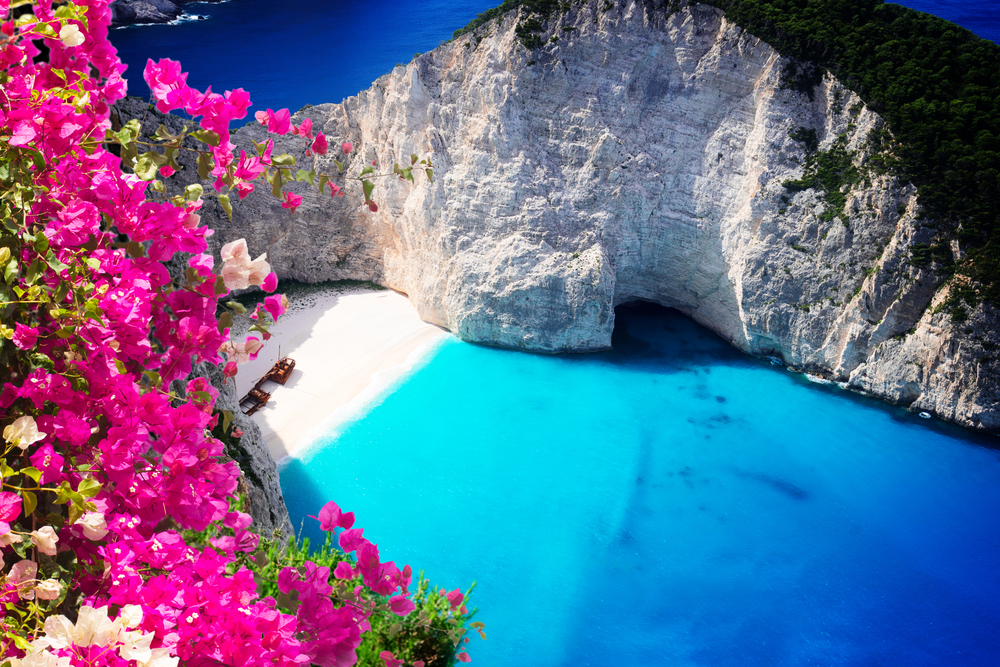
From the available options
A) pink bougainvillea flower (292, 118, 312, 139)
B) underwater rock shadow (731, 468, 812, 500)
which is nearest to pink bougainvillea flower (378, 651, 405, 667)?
pink bougainvillea flower (292, 118, 312, 139)

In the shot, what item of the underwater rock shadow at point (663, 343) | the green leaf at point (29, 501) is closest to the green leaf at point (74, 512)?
the green leaf at point (29, 501)

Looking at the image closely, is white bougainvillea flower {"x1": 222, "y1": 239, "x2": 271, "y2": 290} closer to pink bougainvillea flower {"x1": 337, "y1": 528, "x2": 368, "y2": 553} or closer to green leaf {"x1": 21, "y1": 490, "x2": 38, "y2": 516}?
green leaf {"x1": 21, "y1": 490, "x2": 38, "y2": 516}

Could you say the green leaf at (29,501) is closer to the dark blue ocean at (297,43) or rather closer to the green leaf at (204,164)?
the green leaf at (204,164)

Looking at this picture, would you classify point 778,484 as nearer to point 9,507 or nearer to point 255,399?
point 255,399

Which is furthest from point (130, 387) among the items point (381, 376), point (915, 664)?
point (381, 376)

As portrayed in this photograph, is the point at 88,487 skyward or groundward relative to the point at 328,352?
skyward

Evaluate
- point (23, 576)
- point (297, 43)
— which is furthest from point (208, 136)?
point (297, 43)

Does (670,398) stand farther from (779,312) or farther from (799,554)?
(799,554)
